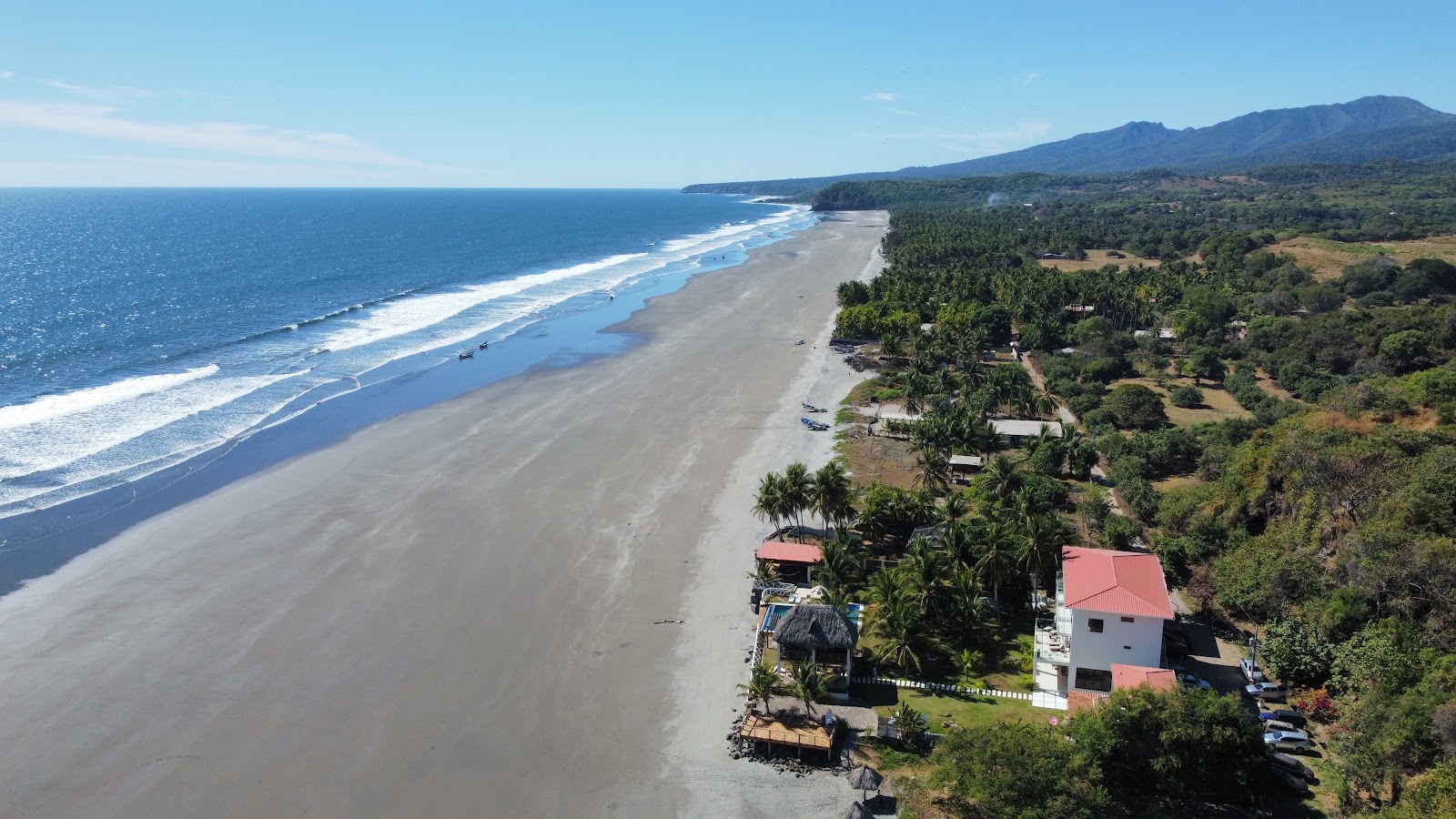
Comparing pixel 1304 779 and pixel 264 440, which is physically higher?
pixel 264 440

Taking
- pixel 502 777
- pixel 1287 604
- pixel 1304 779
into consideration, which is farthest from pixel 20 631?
Result: pixel 1287 604

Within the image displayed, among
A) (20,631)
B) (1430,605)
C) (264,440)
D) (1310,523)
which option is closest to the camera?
(1430,605)

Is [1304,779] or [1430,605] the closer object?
[1304,779]

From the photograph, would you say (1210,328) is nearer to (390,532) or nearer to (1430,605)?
(1430,605)

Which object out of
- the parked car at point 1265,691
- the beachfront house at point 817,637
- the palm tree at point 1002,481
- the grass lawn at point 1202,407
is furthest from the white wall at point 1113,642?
the grass lawn at point 1202,407

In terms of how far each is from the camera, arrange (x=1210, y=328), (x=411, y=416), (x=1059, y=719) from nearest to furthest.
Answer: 1. (x=1059, y=719)
2. (x=411, y=416)
3. (x=1210, y=328)

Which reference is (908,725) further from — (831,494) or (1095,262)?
(1095,262)
